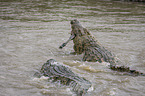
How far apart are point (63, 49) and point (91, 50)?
75.7 inches

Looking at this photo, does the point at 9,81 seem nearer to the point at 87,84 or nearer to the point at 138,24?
the point at 87,84

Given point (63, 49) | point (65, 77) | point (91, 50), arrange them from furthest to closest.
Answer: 1. point (63, 49)
2. point (91, 50)
3. point (65, 77)

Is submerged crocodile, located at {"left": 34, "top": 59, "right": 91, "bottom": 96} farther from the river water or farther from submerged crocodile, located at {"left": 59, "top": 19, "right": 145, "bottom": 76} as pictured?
submerged crocodile, located at {"left": 59, "top": 19, "right": 145, "bottom": 76}

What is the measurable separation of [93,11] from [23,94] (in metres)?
12.9

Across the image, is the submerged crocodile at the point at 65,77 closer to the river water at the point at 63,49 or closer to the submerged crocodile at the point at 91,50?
the river water at the point at 63,49

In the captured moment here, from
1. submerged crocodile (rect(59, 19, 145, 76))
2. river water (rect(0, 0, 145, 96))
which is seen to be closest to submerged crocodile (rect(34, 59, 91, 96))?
river water (rect(0, 0, 145, 96))

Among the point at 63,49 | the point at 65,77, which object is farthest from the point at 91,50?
the point at 65,77

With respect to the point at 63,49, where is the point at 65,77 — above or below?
above

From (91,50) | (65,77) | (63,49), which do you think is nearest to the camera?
(65,77)

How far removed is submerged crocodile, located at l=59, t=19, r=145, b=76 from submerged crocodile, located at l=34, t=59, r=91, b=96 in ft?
4.87

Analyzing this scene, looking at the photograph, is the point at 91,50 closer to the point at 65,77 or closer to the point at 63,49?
the point at 63,49

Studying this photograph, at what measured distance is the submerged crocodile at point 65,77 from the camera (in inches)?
204

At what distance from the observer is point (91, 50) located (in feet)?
25.1

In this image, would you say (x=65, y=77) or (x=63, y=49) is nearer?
(x=65, y=77)
